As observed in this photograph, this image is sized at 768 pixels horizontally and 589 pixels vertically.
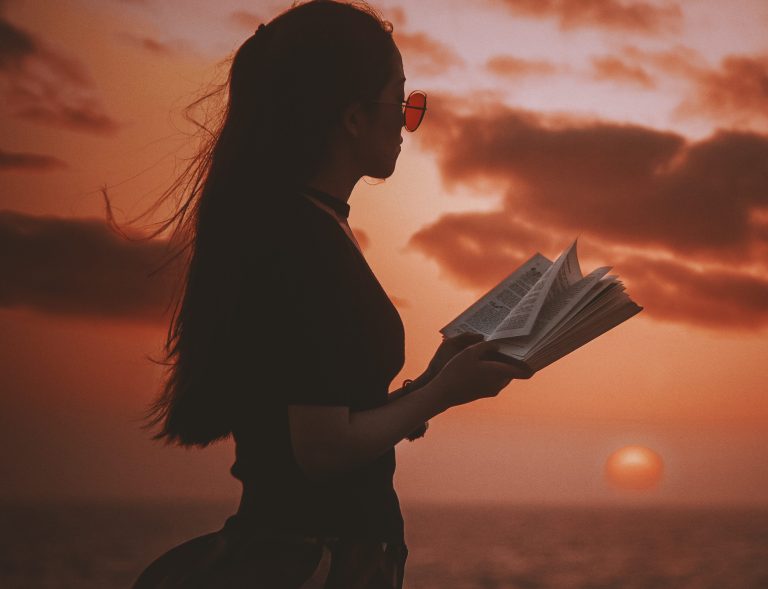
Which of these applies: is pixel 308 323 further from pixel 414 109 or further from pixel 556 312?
pixel 414 109

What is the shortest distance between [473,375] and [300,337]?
15.2 inches

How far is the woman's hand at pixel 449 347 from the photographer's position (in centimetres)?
224

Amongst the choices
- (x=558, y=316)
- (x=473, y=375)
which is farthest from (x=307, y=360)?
(x=558, y=316)

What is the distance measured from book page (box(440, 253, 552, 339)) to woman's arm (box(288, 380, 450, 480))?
1.60ft

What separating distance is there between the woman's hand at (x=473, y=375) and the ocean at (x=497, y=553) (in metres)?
42.7

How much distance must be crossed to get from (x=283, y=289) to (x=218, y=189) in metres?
0.39

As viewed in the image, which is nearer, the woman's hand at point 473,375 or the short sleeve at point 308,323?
the short sleeve at point 308,323

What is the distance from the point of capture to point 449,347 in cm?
231

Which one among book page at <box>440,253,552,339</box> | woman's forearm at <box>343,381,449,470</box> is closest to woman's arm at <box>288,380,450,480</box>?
woman's forearm at <box>343,381,449,470</box>

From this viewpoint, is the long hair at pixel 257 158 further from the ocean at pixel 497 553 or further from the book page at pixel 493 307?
the ocean at pixel 497 553

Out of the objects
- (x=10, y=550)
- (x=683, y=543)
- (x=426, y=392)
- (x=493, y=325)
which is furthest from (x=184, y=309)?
(x=683, y=543)

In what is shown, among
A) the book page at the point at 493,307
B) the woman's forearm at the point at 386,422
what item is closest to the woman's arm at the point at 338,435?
the woman's forearm at the point at 386,422

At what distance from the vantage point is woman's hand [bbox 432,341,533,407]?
73.7 inches

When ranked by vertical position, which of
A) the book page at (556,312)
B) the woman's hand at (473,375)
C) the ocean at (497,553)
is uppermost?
the ocean at (497,553)
